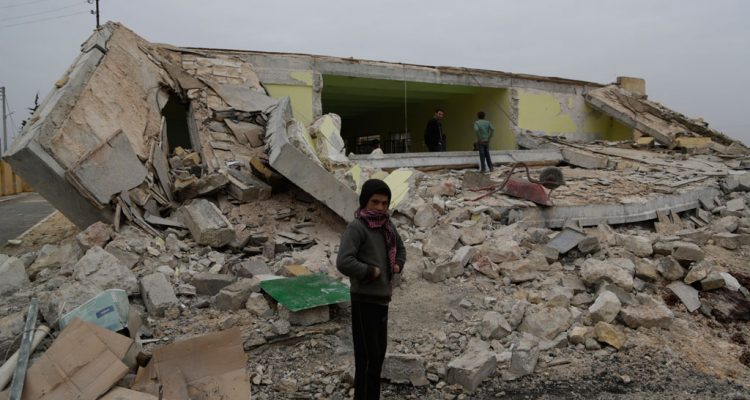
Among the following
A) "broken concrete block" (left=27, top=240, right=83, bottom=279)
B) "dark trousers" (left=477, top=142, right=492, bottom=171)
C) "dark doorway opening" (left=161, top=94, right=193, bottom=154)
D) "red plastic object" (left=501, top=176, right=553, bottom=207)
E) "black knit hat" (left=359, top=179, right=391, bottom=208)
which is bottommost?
"broken concrete block" (left=27, top=240, right=83, bottom=279)

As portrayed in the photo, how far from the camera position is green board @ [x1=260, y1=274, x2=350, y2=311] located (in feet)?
12.5

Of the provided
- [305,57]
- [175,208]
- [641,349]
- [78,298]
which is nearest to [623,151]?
[305,57]

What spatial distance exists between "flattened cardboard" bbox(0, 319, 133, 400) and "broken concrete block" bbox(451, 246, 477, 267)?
3.44 meters

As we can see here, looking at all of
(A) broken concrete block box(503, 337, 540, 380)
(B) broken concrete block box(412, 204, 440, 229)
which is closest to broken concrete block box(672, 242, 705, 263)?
(A) broken concrete block box(503, 337, 540, 380)

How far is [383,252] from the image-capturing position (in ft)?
9.04

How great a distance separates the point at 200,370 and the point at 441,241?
3.47 m

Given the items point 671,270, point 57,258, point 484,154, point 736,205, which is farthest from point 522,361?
point 736,205

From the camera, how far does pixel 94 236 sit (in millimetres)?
4996

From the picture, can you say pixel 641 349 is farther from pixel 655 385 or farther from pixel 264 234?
pixel 264 234

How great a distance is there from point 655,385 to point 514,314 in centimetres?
114

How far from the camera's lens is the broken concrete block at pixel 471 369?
315 centimetres

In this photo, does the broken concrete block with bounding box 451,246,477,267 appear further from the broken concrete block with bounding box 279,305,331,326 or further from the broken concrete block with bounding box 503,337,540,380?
the broken concrete block with bounding box 279,305,331,326

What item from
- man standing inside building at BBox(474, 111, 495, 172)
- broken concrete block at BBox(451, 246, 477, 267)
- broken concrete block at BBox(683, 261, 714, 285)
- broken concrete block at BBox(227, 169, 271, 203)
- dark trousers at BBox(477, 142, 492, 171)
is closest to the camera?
broken concrete block at BBox(683, 261, 714, 285)

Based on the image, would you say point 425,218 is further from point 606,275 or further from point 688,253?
point 688,253
